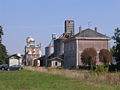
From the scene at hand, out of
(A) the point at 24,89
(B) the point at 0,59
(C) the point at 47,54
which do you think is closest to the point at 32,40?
(C) the point at 47,54

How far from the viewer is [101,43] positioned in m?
96.5

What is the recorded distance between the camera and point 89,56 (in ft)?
283

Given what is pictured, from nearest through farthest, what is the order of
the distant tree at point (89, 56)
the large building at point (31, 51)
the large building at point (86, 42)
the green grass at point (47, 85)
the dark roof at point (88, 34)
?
the green grass at point (47, 85), the distant tree at point (89, 56), the large building at point (86, 42), the dark roof at point (88, 34), the large building at point (31, 51)

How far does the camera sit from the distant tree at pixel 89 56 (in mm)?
86062

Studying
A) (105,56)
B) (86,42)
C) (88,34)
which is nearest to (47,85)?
(105,56)

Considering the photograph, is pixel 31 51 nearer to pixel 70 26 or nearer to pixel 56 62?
→ pixel 70 26

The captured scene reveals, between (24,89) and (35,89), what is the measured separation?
82 centimetres

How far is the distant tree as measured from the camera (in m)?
86.1

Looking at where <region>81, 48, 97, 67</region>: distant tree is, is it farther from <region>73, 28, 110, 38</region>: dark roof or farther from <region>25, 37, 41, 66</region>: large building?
<region>25, 37, 41, 66</region>: large building

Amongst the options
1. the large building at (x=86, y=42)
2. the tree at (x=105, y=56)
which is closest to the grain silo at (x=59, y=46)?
the large building at (x=86, y=42)

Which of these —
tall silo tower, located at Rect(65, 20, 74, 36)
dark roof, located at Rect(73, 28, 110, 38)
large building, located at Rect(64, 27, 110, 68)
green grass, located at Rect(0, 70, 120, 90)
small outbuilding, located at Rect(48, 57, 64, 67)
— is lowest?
green grass, located at Rect(0, 70, 120, 90)

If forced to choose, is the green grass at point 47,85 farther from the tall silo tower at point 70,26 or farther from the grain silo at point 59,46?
the tall silo tower at point 70,26

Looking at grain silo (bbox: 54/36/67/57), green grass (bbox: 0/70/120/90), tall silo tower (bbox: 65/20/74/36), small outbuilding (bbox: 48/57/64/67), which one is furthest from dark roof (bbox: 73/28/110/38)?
green grass (bbox: 0/70/120/90)

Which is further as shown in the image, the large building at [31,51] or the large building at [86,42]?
the large building at [31,51]
